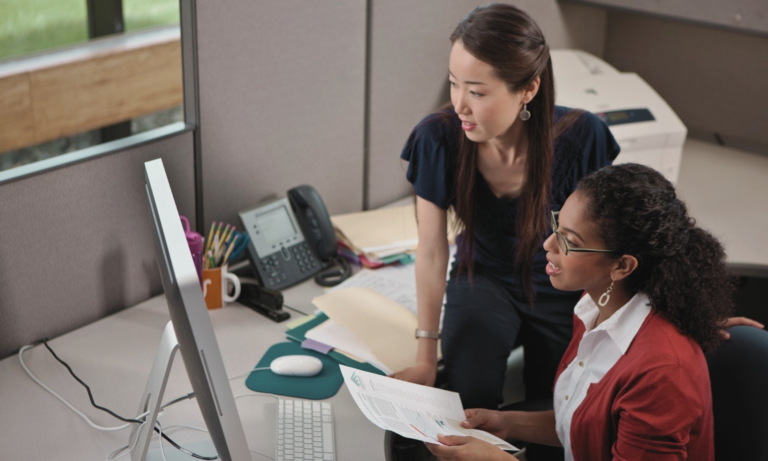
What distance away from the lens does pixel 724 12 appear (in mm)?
2006

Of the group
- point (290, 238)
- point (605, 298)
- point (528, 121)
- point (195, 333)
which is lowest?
point (290, 238)

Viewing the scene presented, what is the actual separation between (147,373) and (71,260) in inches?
10.7

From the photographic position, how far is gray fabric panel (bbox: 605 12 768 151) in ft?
7.66

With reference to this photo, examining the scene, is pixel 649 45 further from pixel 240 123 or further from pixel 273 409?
pixel 273 409

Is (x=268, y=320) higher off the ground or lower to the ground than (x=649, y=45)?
lower

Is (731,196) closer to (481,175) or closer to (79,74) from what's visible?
(481,175)

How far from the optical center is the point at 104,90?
2641 millimetres

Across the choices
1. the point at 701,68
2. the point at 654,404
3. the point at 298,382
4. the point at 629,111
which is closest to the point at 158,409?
the point at 298,382

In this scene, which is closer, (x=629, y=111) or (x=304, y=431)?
(x=304, y=431)

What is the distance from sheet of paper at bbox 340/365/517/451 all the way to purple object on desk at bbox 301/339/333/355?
0.59 feet

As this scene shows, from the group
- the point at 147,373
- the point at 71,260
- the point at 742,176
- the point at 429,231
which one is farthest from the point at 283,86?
the point at 742,176

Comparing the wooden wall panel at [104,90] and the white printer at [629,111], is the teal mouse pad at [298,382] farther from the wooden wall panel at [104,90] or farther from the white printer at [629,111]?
the wooden wall panel at [104,90]

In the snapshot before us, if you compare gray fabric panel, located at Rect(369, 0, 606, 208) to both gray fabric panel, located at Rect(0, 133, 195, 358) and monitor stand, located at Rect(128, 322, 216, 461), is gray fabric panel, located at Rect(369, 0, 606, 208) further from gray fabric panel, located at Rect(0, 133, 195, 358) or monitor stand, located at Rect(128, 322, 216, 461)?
monitor stand, located at Rect(128, 322, 216, 461)

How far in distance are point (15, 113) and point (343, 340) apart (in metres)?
1.60
